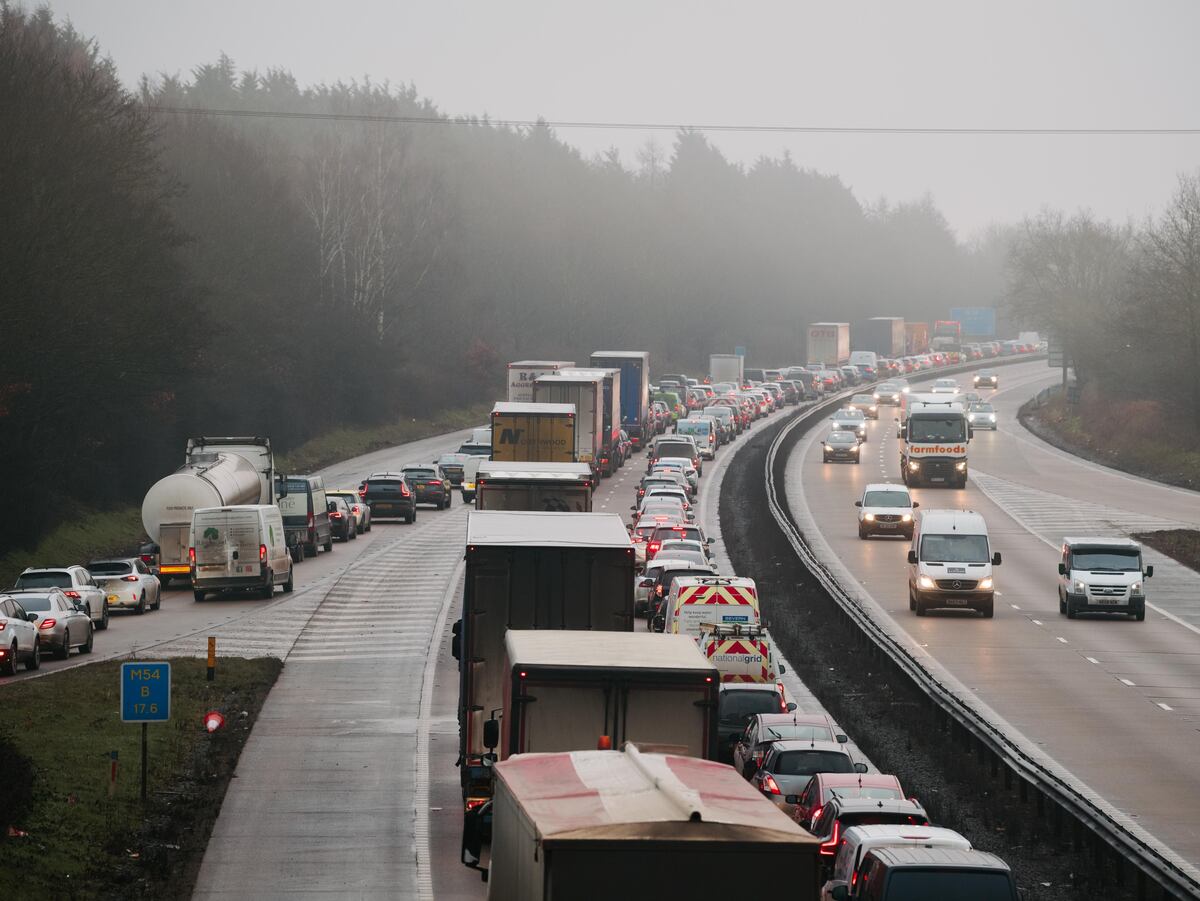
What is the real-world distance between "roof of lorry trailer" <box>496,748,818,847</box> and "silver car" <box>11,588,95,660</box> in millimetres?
23626

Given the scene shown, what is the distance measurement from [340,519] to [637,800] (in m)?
48.6

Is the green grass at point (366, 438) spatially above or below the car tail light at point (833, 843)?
above

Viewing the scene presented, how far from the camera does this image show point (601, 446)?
7025 centimetres

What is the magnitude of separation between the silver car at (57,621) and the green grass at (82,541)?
14014 mm

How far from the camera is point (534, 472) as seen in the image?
121ft

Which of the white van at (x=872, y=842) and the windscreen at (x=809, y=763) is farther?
the windscreen at (x=809, y=763)

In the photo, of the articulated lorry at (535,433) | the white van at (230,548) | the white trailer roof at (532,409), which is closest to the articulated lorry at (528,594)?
the white van at (230,548)

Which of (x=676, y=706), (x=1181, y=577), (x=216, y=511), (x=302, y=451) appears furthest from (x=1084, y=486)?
(x=676, y=706)

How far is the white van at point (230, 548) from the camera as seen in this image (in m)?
43.9

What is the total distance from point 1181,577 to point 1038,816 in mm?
30669

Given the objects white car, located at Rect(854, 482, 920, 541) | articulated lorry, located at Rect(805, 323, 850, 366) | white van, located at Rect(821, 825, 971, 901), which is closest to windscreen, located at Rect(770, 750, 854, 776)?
white van, located at Rect(821, 825, 971, 901)

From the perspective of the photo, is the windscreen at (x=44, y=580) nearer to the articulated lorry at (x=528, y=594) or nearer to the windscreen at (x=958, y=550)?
the windscreen at (x=958, y=550)

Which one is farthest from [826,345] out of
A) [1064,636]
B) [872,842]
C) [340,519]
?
[872,842]

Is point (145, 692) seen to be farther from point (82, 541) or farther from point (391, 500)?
point (391, 500)
